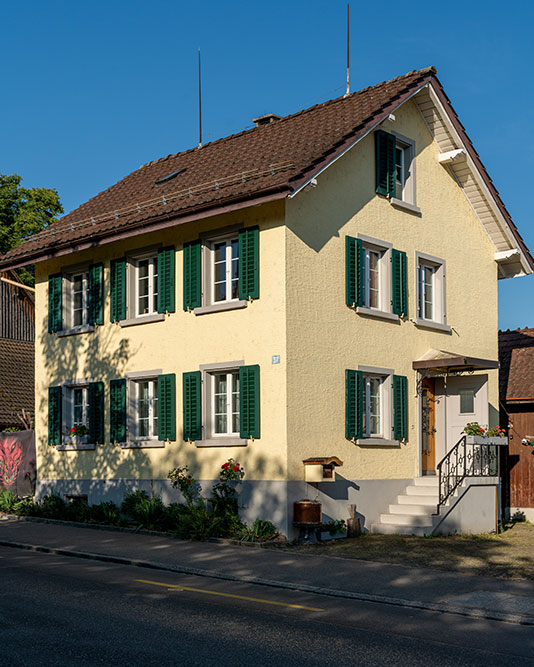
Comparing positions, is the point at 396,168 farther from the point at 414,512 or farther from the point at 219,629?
the point at 219,629

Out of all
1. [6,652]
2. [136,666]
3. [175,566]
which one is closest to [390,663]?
[136,666]

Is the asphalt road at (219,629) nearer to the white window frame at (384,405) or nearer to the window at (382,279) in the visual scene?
the white window frame at (384,405)

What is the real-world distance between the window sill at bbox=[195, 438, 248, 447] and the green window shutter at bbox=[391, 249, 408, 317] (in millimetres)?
4660

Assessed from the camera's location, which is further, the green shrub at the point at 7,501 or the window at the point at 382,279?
the green shrub at the point at 7,501

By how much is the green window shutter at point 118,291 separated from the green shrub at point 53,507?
433 cm

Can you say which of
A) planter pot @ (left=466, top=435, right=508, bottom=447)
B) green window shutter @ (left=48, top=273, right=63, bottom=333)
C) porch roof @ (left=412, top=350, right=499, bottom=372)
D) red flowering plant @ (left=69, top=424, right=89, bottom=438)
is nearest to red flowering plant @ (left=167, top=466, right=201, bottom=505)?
red flowering plant @ (left=69, top=424, right=89, bottom=438)

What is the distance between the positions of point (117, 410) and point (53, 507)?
2.82 meters

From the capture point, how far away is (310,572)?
12.8 metres

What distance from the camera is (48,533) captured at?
17516mm

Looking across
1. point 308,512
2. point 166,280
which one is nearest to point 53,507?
point 166,280

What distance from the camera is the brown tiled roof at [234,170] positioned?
17094 mm

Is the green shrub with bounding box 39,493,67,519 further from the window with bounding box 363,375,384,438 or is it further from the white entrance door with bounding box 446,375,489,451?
the white entrance door with bounding box 446,375,489,451

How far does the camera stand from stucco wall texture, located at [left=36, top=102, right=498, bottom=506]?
16.8m

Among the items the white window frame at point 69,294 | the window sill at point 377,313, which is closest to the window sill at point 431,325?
the window sill at point 377,313
